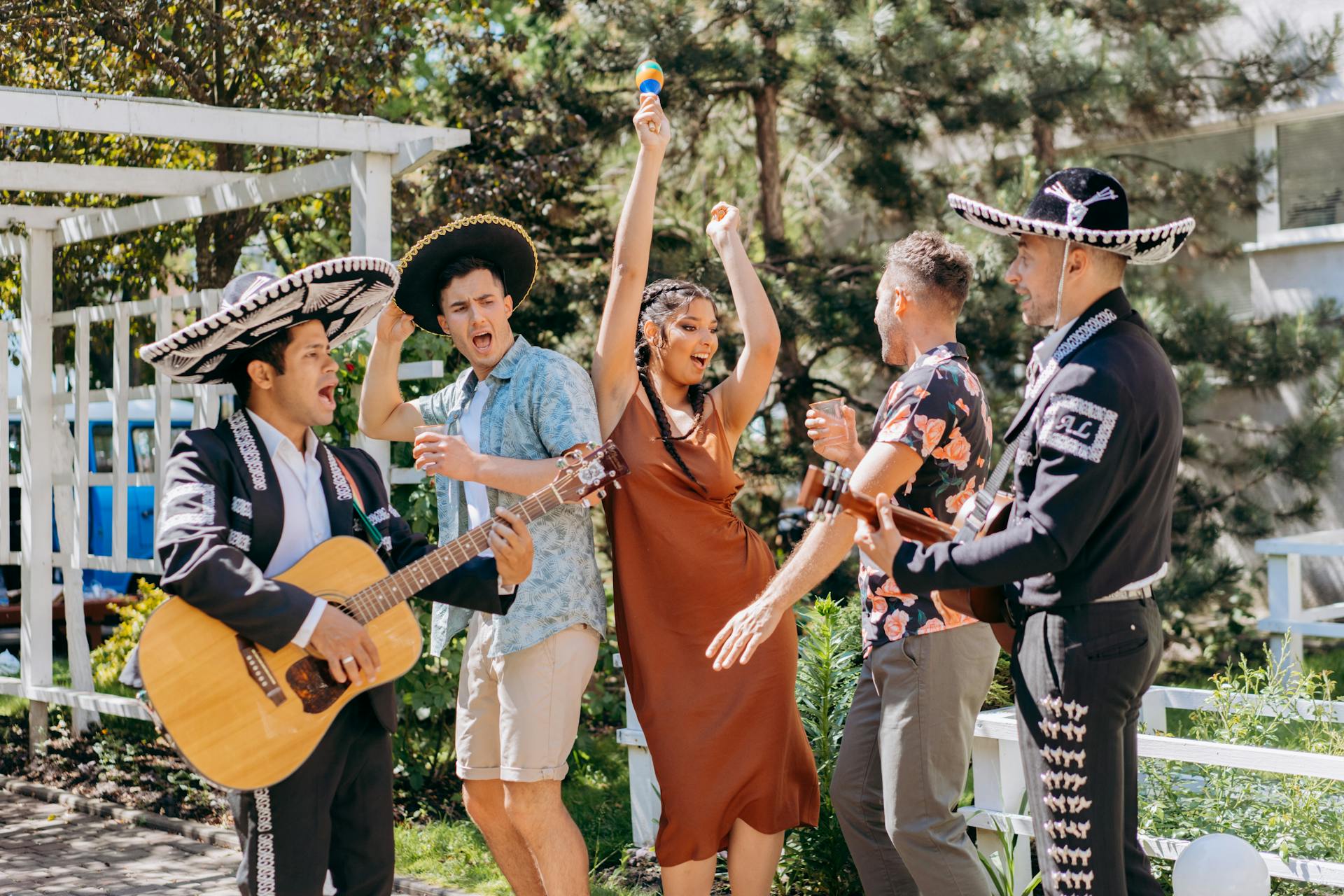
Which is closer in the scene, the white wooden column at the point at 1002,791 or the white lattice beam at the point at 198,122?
the white wooden column at the point at 1002,791

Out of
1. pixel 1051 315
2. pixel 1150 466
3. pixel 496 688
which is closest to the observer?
pixel 1150 466

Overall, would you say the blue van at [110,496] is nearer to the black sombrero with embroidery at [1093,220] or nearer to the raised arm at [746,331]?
the raised arm at [746,331]

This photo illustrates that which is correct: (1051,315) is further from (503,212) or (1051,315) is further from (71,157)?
(71,157)

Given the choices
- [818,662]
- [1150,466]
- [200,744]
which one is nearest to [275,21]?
[818,662]

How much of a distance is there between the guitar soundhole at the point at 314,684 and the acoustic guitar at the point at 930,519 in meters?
1.18

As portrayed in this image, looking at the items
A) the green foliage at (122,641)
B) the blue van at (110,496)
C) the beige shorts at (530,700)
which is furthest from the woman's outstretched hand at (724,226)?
the blue van at (110,496)

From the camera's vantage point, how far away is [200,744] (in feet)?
10.5

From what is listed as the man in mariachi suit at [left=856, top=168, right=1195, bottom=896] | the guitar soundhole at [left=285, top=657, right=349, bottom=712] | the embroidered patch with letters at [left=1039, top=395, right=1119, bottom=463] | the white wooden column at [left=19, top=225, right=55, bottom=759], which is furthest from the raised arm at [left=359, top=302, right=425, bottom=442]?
the white wooden column at [left=19, top=225, right=55, bottom=759]

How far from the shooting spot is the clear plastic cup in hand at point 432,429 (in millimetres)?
3956

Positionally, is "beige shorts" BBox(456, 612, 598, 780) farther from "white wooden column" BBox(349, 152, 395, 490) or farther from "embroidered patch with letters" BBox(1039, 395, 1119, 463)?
"white wooden column" BBox(349, 152, 395, 490)

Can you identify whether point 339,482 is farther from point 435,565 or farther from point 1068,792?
point 1068,792

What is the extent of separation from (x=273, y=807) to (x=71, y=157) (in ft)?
21.2

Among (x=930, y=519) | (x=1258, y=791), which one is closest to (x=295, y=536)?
(x=930, y=519)

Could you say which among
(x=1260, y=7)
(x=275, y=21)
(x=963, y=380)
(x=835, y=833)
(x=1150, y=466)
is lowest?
(x=835, y=833)
